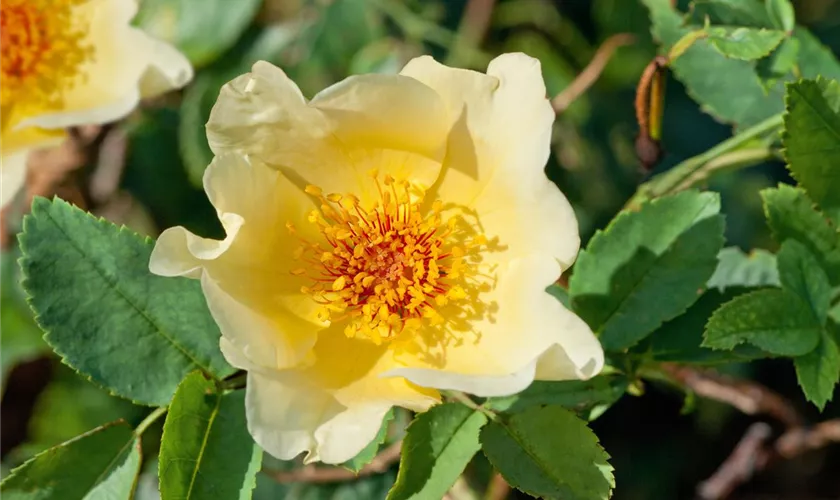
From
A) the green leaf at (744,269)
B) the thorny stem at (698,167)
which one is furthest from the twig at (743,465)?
the thorny stem at (698,167)

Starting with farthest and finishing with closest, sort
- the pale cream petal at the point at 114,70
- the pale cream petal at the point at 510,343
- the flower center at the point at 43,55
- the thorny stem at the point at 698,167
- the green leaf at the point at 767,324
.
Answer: the flower center at the point at 43,55 < the pale cream petal at the point at 114,70 < the thorny stem at the point at 698,167 < the green leaf at the point at 767,324 < the pale cream petal at the point at 510,343

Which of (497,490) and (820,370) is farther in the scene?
(497,490)

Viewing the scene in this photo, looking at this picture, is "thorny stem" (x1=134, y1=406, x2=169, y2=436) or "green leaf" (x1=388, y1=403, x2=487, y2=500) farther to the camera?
"thorny stem" (x1=134, y1=406, x2=169, y2=436)

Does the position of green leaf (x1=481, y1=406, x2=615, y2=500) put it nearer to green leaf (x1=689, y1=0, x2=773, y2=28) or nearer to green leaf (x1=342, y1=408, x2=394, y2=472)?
green leaf (x1=342, y1=408, x2=394, y2=472)

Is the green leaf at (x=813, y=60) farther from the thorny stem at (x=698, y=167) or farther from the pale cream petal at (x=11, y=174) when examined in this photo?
the pale cream petal at (x=11, y=174)

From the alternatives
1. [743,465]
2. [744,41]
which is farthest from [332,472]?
[744,41]

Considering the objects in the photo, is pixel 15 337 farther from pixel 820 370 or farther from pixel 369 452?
pixel 820 370

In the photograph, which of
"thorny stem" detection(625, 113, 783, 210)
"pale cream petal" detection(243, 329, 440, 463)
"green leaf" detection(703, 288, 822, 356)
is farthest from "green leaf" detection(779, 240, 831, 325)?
"pale cream petal" detection(243, 329, 440, 463)
